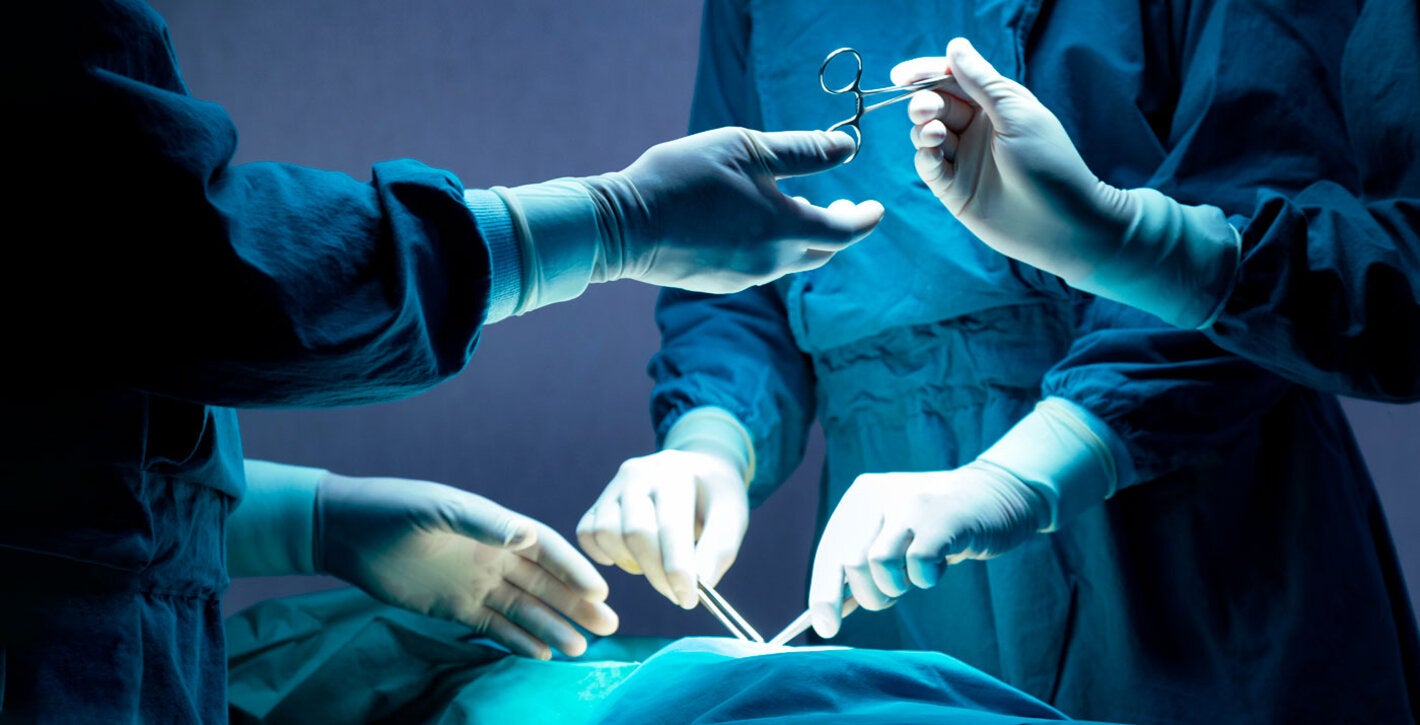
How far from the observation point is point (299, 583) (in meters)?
2.62

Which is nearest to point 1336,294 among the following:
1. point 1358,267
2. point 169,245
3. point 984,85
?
point 1358,267

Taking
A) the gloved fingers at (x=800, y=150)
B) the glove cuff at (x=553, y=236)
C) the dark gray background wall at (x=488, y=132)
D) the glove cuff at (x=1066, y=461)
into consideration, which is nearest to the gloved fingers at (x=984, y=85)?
the gloved fingers at (x=800, y=150)

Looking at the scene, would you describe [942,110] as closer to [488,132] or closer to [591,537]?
[591,537]

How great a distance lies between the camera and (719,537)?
179cm

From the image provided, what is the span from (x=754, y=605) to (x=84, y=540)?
1918mm

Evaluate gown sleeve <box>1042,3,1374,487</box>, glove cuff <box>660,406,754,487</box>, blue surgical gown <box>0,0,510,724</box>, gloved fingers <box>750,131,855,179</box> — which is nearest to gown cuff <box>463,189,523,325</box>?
blue surgical gown <box>0,0,510,724</box>

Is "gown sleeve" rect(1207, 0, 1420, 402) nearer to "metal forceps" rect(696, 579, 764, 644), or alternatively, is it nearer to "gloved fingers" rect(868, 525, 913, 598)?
"gloved fingers" rect(868, 525, 913, 598)

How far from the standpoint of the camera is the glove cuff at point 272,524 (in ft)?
5.97

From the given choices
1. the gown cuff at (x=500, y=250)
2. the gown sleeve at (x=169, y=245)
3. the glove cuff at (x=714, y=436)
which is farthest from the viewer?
the glove cuff at (x=714, y=436)

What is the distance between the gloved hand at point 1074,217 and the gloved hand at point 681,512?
634mm

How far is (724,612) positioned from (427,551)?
51 cm

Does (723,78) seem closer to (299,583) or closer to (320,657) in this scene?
(320,657)

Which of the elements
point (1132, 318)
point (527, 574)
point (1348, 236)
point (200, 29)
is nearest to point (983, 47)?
point (1132, 318)

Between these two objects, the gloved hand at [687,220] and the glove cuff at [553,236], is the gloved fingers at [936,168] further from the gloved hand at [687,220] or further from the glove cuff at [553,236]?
the glove cuff at [553,236]
